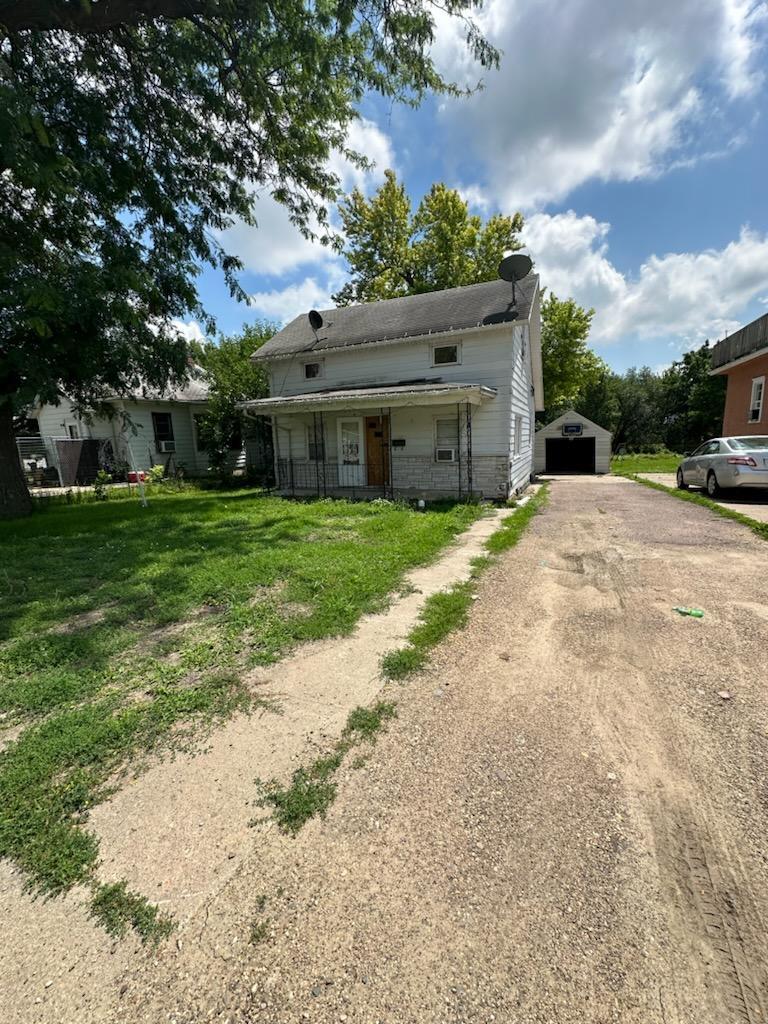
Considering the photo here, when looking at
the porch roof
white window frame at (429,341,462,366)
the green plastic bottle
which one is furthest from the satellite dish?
the green plastic bottle

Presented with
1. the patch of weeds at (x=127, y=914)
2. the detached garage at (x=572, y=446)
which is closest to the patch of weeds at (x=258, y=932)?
the patch of weeds at (x=127, y=914)

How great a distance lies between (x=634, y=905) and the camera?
1.65m

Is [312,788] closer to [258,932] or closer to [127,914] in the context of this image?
[258,932]

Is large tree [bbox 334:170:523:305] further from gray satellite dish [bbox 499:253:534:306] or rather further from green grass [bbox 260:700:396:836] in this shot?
green grass [bbox 260:700:396:836]

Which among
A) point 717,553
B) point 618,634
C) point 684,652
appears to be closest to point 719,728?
point 684,652

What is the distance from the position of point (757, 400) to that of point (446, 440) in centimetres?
1175

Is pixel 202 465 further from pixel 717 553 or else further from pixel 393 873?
pixel 393 873

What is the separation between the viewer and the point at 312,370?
1561 centimetres

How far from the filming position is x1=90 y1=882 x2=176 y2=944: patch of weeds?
5.19 feet

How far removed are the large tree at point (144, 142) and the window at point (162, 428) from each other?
891 cm

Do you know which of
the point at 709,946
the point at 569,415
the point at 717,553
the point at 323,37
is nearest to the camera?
the point at 709,946

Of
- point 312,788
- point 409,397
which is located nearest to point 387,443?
point 409,397

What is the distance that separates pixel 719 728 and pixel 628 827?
111cm

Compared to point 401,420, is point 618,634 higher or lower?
lower
